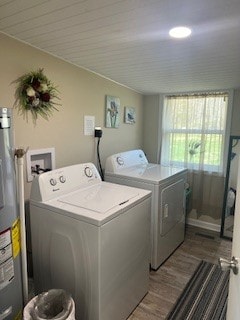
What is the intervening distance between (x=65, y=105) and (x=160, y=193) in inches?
48.8

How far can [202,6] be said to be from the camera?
110 cm

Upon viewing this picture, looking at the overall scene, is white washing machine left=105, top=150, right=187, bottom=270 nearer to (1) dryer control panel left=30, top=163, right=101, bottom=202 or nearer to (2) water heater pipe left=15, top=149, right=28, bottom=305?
(1) dryer control panel left=30, top=163, right=101, bottom=202

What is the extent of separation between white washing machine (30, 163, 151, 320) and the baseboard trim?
1688 millimetres

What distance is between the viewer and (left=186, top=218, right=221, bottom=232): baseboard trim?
325 centimetres

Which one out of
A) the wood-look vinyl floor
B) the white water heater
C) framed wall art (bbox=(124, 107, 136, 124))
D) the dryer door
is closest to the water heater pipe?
the white water heater

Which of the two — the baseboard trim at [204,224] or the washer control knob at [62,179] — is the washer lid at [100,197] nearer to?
the washer control knob at [62,179]

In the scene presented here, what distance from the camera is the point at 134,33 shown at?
1436mm

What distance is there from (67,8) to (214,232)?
3.17 meters

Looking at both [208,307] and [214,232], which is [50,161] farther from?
[214,232]

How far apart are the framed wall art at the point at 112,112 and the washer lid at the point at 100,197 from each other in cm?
95

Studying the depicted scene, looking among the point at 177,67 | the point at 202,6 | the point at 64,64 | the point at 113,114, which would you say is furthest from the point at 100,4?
the point at 113,114

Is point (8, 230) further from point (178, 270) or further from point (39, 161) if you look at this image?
point (178, 270)

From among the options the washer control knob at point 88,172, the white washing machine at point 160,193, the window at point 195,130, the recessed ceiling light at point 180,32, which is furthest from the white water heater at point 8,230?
the window at point 195,130

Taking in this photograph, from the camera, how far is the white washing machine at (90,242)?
1.44 metres
